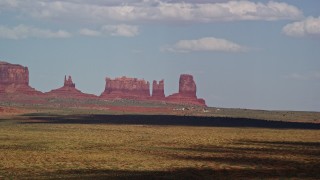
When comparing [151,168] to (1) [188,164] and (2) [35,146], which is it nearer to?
(1) [188,164]

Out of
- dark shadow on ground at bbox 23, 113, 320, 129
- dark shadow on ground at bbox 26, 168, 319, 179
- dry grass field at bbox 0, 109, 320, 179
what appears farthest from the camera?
dark shadow on ground at bbox 23, 113, 320, 129

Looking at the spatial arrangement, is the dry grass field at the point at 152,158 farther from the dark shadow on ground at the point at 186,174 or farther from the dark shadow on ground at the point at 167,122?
the dark shadow on ground at the point at 167,122

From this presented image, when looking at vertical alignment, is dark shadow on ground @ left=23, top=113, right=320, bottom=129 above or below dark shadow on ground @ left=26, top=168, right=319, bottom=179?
above

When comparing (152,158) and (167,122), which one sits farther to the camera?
(167,122)

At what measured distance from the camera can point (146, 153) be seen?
4928cm

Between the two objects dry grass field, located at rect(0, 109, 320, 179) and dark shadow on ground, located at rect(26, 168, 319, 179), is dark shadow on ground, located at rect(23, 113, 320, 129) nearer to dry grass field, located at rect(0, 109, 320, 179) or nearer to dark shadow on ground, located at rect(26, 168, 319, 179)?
dry grass field, located at rect(0, 109, 320, 179)

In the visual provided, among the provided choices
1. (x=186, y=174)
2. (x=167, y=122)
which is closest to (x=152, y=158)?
(x=186, y=174)

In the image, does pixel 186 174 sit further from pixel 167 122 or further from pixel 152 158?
pixel 167 122

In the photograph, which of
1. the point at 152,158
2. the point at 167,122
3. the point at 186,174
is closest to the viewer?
the point at 186,174

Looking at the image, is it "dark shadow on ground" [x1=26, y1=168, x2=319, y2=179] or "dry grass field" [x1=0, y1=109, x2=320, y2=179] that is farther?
"dry grass field" [x1=0, y1=109, x2=320, y2=179]

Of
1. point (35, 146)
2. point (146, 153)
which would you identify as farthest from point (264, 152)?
point (35, 146)

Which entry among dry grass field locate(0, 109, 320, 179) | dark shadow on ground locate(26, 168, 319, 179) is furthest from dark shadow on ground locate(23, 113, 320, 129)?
dark shadow on ground locate(26, 168, 319, 179)

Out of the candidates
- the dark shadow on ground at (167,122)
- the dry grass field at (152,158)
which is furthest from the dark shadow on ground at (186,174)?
the dark shadow on ground at (167,122)

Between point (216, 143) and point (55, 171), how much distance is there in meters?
28.4
